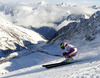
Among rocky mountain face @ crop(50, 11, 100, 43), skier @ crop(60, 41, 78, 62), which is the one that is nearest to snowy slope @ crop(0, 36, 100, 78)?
skier @ crop(60, 41, 78, 62)

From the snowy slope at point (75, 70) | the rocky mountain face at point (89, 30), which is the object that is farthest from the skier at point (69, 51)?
the rocky mountain face at point (89, 30)

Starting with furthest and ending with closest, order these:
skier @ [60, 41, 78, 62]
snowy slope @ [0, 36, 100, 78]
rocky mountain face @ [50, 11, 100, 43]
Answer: rocky mountain face @ [50, 11, 100, 43], skier @ [60, 41, 78, 62], snowy slope @ [0, 36, 100, 78]

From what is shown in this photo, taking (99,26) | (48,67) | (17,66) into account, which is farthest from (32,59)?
(48,67)

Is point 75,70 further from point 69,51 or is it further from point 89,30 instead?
point 89,30

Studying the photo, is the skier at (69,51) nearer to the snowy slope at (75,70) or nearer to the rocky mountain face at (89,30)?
the snowy slope at (75,70)

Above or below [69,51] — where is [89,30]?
below

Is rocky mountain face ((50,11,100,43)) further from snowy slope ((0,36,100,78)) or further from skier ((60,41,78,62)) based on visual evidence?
skier ((60,41,78,62))

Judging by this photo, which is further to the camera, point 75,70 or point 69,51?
point 69,51

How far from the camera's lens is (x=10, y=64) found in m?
97.6

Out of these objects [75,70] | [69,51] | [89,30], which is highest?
[69,51]

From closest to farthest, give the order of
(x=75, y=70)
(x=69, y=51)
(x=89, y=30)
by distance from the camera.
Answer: (x=75, y=70)
(x=69, y=51)
(x=89, y=30)

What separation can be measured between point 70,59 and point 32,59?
8713 cm

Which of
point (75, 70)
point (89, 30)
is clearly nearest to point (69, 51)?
point (75, 70)

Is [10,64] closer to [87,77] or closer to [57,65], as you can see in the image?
[57,65]
